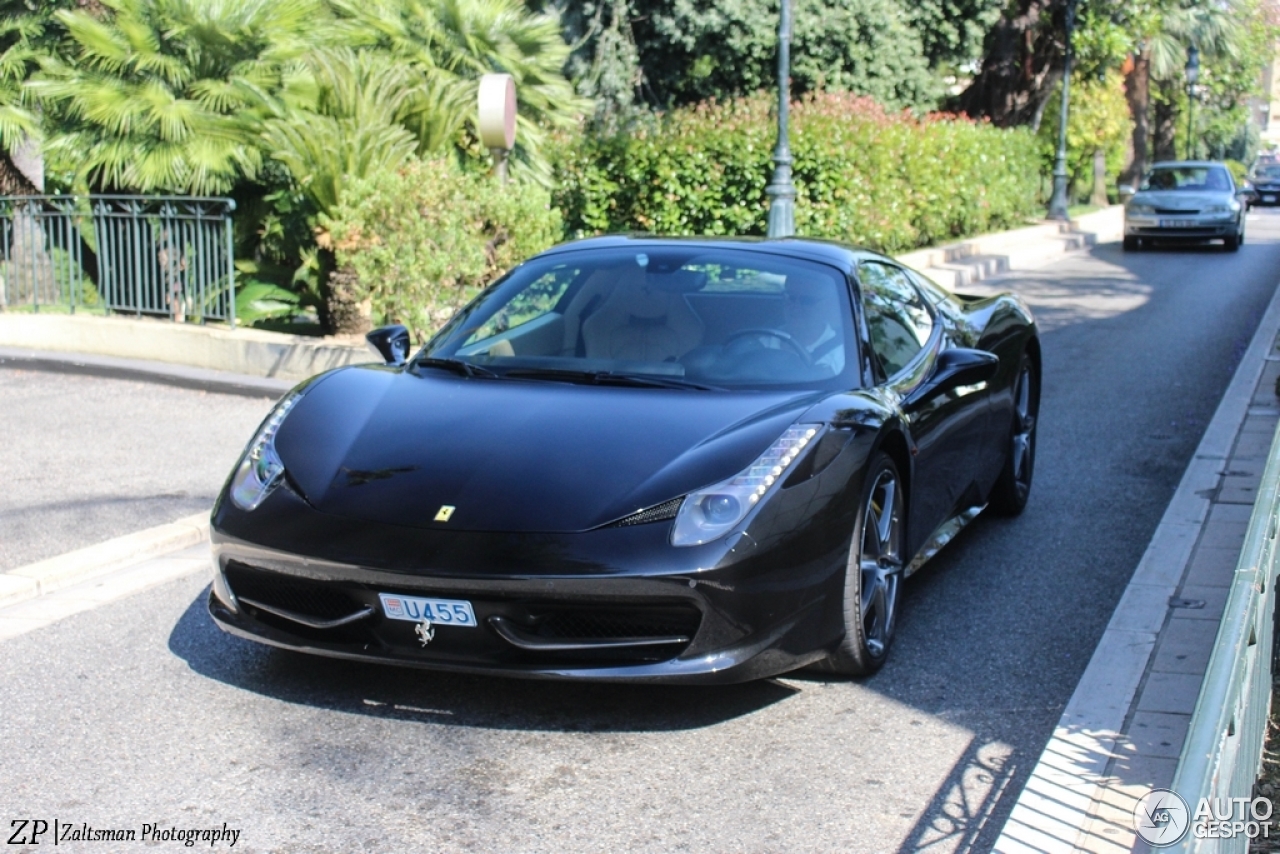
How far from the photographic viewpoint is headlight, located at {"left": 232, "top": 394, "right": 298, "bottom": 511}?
457 cm

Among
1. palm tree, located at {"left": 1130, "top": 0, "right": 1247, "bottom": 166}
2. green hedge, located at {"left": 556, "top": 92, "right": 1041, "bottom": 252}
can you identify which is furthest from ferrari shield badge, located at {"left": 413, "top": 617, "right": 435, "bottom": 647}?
palm tree, located at {"left": 1130, "top": 0, "right": 1247, "bottom": 166}

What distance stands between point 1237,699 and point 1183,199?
82.1 feet

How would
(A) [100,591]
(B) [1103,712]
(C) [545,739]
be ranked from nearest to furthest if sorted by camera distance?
(C) [545,739], (B) [1103,712], (A) [100,591]

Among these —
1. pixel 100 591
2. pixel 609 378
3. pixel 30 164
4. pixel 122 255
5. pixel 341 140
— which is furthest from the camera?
pixel 30 164

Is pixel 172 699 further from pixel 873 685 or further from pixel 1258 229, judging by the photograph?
pixel 1258 229

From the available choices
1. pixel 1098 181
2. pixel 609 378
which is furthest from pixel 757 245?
pixel 1098 181

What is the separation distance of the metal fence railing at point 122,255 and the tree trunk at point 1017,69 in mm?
23295

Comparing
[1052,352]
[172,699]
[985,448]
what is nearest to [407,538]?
[172,699]

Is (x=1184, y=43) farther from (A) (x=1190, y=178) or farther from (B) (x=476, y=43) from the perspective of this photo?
(B) (x=476, y=43)

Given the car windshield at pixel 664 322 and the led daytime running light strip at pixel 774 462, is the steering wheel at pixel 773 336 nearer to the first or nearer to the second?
the car windshield at pixel 664 322

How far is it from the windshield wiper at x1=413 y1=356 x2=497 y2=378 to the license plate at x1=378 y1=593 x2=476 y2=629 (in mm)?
1231

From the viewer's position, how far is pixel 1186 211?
84.4 ft

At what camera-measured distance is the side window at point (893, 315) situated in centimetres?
546

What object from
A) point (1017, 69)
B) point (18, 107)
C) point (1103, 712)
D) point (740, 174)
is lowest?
point (1103, 712)
